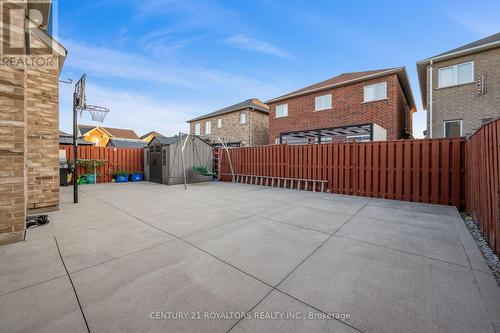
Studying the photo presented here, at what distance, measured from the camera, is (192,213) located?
4875 mm

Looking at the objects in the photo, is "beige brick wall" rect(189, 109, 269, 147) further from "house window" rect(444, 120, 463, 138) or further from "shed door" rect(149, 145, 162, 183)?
"house window" rect(444, 120, 463, 138)

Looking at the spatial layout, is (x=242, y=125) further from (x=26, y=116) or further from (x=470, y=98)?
(x=26, y=116)

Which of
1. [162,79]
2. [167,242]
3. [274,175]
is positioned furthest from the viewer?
[162,79]

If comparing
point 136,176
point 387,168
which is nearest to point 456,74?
point 387,168

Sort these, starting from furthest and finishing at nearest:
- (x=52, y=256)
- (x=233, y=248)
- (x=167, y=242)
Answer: (x=167, y=242) < (x=233, y=248) < (x=52, y=256)

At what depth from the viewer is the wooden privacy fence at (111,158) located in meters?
11.9

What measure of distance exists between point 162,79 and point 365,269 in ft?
58.9

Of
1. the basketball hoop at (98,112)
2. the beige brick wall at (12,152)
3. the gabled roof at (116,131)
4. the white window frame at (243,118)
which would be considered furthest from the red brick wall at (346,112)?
the gabled roof at (116,131)

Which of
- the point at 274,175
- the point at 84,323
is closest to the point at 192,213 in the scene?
the point at 84,323

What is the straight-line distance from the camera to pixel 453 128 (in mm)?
10438

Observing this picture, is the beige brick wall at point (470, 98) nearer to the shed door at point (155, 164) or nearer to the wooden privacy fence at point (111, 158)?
the shed door at point (155, 164)

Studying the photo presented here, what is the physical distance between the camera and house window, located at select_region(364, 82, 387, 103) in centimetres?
1153

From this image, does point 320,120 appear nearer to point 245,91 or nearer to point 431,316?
point 245,91

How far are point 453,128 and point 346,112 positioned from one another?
5.25 metres
